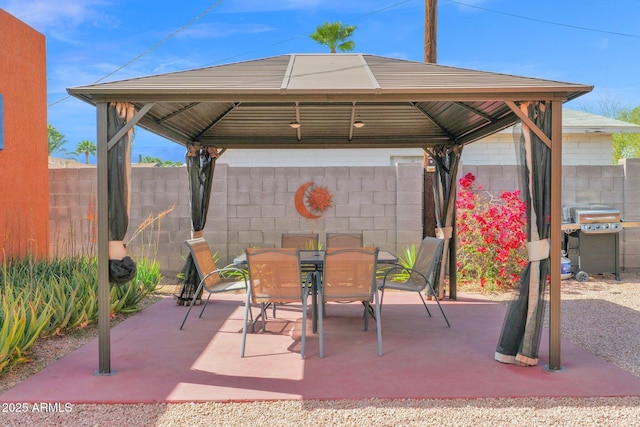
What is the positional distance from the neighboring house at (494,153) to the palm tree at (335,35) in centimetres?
415

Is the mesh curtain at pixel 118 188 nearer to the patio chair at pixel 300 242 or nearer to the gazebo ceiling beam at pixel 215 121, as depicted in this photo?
the gazebo ceiling beam at pixel 215 121

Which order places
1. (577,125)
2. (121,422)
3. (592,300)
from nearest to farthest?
(121,422) < (592,300) < (577,125)

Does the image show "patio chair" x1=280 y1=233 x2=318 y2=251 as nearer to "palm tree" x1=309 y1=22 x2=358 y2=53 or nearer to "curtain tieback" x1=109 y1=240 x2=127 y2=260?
"curtain tieback" x1=109 y1=240 x2=127 y2=260

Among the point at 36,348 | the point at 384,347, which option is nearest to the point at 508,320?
the point at 384,347

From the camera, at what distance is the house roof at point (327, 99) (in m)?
3.98

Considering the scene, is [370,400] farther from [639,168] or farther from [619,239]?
[639,168]

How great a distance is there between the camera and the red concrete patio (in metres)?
3.51

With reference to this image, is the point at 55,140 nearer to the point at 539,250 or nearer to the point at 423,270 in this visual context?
the point at 423,270

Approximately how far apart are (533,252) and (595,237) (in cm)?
493

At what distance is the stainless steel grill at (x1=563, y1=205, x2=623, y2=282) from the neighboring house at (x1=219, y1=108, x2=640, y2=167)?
4065 millimetres

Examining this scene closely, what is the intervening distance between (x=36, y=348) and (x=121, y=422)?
2006 millimetres

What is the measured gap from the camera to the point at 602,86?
19516 millimetres

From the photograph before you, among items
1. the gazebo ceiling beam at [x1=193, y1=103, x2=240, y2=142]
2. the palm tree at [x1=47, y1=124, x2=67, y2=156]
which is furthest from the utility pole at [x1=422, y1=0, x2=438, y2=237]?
the palm tree at [x1=47, y1=124, x2=67, y2=156]

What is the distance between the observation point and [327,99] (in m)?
4.09
